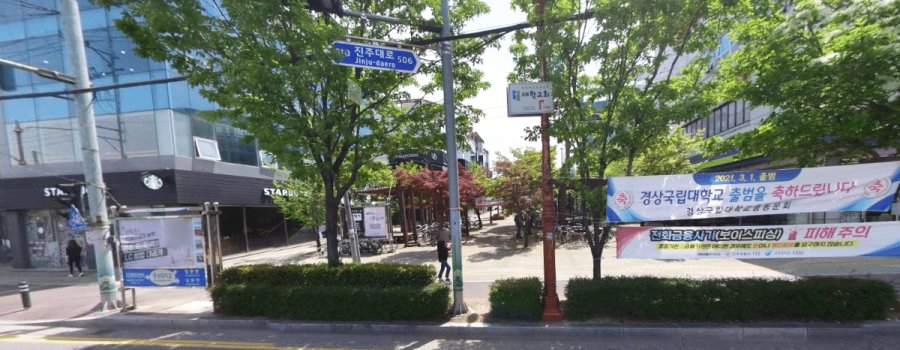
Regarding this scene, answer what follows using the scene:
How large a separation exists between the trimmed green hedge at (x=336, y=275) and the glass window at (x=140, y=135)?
36.0 feet

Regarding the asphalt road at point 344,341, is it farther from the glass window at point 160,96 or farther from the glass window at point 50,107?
the glass window at point 50,107

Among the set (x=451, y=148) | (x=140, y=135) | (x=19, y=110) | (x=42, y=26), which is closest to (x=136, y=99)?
(x=140, y=135)

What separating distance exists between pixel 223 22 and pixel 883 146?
10575 mm

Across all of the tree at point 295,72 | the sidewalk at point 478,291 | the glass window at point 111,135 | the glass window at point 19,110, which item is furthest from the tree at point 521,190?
the glass window at point 19,110

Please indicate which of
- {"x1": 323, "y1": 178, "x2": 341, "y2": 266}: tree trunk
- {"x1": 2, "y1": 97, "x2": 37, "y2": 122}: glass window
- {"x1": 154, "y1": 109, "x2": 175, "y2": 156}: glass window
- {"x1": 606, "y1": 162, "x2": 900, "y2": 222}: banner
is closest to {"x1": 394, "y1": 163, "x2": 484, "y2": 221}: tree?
{"x1": 154, "y1": 109, "x2": 175, "y2": 156}: glass window

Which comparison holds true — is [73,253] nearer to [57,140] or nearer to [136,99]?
[57,140]

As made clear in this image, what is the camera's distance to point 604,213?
6.54 m

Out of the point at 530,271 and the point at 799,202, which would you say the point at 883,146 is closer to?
the point at 799,202

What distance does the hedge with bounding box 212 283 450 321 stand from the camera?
654 centimetres

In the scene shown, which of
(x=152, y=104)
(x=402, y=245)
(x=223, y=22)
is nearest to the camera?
(x=223, y=22)

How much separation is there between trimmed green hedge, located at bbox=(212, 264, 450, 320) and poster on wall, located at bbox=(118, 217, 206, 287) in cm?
90

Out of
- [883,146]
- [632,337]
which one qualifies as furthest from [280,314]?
[883,146]

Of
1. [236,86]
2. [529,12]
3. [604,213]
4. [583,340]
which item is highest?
[529,12]

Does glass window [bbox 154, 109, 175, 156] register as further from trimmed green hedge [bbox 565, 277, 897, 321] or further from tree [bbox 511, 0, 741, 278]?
trimmed green hedge [bbox 565, 277, 897, 321]
